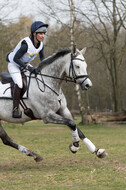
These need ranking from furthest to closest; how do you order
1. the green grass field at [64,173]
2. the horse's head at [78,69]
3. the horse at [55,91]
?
the horse at [55,91]
the horse's head at [78,69]
the green grass field at [64,173]

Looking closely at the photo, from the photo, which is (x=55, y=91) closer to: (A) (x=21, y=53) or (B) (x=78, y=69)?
(B) (x=78, y=69)

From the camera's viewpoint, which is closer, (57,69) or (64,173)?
(64,173)

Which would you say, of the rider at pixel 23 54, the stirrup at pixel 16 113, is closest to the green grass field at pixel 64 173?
the stirrup at pixel 16 113

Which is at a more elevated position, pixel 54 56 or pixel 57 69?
pixel 54 56

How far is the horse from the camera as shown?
677cm

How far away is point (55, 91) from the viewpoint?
6.94m

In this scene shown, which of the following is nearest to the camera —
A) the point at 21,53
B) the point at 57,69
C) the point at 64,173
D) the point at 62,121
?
the point at 64,173

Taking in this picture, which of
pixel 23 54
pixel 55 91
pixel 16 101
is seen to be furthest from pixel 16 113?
pixel 23 54

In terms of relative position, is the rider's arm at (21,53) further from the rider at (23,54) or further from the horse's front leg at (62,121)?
the horse's front leg at (62,121)

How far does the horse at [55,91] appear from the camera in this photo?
677 cm

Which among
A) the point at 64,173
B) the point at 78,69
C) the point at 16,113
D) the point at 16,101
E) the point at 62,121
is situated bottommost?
the point at 64,173

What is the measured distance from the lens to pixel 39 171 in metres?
6.73

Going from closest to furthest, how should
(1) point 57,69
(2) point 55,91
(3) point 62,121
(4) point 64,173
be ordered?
1. (4) point 64,173
2. (3) point 62,121
3. (2) point 55,91
4. (1) point 57,69

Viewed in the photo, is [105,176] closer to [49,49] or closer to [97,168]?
[97,168]
